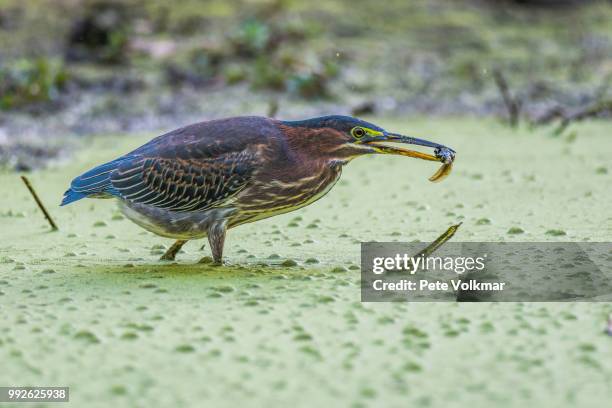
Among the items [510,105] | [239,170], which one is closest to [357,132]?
[239,170]

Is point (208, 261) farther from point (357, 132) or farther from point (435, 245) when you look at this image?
point (435, 245)

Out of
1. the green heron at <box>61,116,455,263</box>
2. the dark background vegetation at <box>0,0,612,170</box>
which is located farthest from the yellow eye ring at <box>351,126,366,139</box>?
the dark background vegetation at <box>0,0,612,170</box>

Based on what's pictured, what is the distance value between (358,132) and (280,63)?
14.5 ft

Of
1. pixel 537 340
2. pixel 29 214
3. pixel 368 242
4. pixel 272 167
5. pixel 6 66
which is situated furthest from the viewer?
pixel 6 66

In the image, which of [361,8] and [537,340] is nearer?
[537,340]

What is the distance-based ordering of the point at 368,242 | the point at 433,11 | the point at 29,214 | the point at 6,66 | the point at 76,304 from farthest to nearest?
1. the point at 433,11
2. the point at 6,66
3. the point at 29,214
4. the point at 368,242
5. the point at 76,304

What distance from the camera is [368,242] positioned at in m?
4.45

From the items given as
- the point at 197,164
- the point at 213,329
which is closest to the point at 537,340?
the point at 213,329

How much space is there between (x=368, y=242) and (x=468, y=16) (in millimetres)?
6247

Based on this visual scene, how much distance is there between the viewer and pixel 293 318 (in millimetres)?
3357

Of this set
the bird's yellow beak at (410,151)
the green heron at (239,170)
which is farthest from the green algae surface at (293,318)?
the bird's yellow beak at (410,151)

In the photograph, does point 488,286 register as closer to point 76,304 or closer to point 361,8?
point 76,304

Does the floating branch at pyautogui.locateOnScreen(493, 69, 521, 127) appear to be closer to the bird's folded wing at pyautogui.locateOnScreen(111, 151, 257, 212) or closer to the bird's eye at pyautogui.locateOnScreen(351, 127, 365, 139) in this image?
the bird's eye at pyautogui.locateOnScreen(351, 127, 365, 139)

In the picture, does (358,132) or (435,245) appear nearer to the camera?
(435,245)
